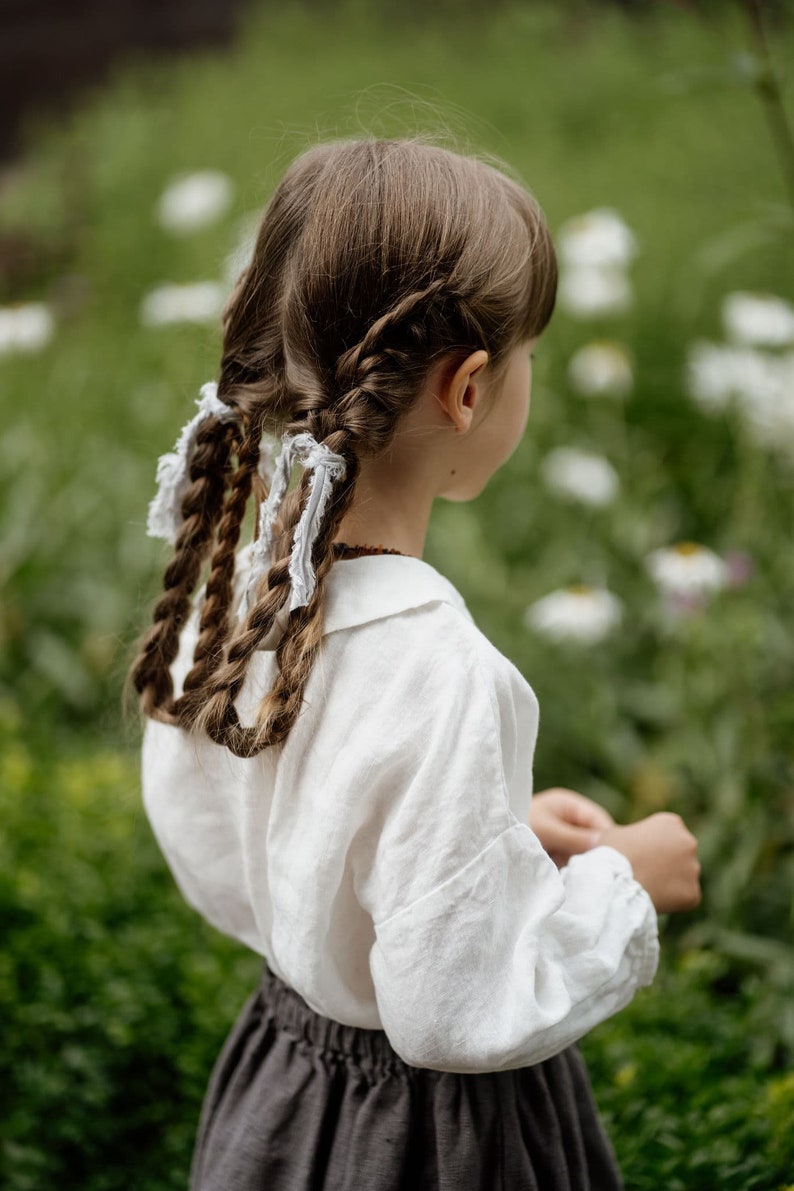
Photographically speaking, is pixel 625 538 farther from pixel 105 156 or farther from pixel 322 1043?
pixel 105 156

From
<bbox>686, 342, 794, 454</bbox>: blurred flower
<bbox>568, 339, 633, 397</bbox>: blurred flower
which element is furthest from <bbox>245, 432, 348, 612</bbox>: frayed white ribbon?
<bbox>568, 339, 633, 397</bbox>: blurred flower

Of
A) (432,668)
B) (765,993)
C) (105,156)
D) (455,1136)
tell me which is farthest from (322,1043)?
(105,156)

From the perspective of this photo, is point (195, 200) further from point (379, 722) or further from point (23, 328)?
point (379, 722)

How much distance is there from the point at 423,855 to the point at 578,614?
143cm

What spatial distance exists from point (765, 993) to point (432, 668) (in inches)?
53.6

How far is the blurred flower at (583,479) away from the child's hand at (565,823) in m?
1.45

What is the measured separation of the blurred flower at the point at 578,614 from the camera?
7.92 feet

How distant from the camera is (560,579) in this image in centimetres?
296

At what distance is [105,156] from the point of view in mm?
6367

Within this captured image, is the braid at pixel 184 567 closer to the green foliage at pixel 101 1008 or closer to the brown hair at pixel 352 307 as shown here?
the brown hair at pixel 352 307

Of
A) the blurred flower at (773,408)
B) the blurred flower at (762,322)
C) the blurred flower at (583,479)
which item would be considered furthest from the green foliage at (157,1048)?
the blurred flower at (762,322)

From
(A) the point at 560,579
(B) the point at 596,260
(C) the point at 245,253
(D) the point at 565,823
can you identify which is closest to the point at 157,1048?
(D) the point at 565,823

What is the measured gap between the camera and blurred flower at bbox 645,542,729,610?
7.70ft

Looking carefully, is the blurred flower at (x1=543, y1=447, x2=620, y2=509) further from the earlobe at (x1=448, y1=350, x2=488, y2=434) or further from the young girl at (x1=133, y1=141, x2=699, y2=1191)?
the earlobe at (x1=448, y1=350, x2=488, y2=434)
